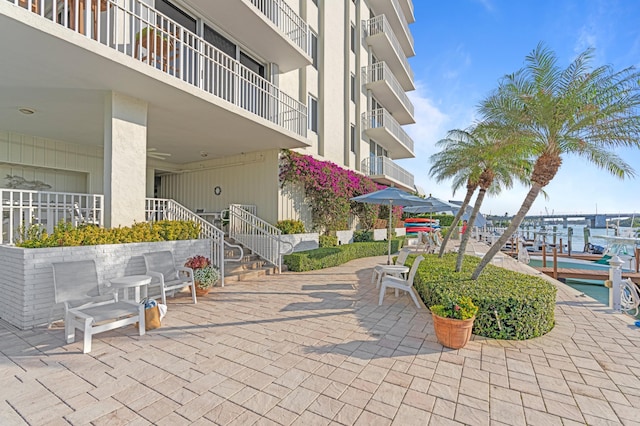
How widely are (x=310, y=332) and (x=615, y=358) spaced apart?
4135 millimetres

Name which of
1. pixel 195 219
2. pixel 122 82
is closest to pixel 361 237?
pixel 195 219

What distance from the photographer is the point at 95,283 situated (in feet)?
15.5

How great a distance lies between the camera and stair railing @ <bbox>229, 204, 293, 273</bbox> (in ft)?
31.4

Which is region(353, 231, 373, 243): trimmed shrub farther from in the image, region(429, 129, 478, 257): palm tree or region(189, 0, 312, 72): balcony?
region(189, 0, 312, 72): balcony

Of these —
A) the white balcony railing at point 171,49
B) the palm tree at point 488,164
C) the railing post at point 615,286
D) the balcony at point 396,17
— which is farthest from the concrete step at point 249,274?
the balcony at point 396,17

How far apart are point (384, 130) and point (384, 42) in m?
5.92

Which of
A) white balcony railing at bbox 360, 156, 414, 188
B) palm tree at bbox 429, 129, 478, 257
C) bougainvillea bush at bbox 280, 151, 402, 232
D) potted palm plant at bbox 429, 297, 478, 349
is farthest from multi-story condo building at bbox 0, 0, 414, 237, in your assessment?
potted palm plant at bbox 429, 297, 478, 349

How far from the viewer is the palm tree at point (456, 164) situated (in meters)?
9.34

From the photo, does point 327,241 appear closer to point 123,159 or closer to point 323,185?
point 323,185

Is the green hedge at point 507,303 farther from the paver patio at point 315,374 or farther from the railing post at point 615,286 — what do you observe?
the railing post at point 615,286

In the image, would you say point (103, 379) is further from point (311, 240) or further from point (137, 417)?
point (311, 240)

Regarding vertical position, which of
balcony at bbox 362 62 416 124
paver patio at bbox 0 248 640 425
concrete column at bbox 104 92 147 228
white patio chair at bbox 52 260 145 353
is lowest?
paver patio at bbox 0 248 640 425

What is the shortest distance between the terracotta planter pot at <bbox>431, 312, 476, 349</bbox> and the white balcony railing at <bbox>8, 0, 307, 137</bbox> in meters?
7.21

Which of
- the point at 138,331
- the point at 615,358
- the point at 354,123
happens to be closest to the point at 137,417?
the point at 138,331
